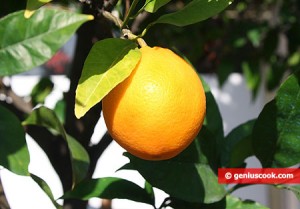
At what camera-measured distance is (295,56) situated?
1950 millimetres

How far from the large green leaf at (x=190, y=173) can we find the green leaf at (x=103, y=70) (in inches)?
7.7

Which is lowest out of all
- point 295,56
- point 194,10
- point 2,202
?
point 295,56

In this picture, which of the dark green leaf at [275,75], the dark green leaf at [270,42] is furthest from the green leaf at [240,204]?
the dark green leaf at [275,75]

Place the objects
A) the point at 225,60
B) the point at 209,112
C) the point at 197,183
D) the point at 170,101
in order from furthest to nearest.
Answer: the point at 225,60 → the point at 209,112 → the point at 197,183 → the point at 170,101

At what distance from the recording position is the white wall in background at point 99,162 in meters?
2.32

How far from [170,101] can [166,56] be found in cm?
5

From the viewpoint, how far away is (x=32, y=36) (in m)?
0.62

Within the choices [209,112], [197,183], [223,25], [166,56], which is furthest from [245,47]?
[166,56]

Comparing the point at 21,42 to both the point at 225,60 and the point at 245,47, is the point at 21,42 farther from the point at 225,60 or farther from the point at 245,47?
the point at 245,47

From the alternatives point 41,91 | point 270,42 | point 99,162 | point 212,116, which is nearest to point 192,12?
point 212,116

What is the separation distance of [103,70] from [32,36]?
0.37ft

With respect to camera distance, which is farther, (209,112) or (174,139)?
(209,112)

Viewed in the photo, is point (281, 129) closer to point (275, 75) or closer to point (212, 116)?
point (212, 116)

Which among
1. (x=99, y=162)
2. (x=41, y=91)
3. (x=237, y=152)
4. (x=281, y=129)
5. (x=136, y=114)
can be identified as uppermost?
(x=136, y=114)
